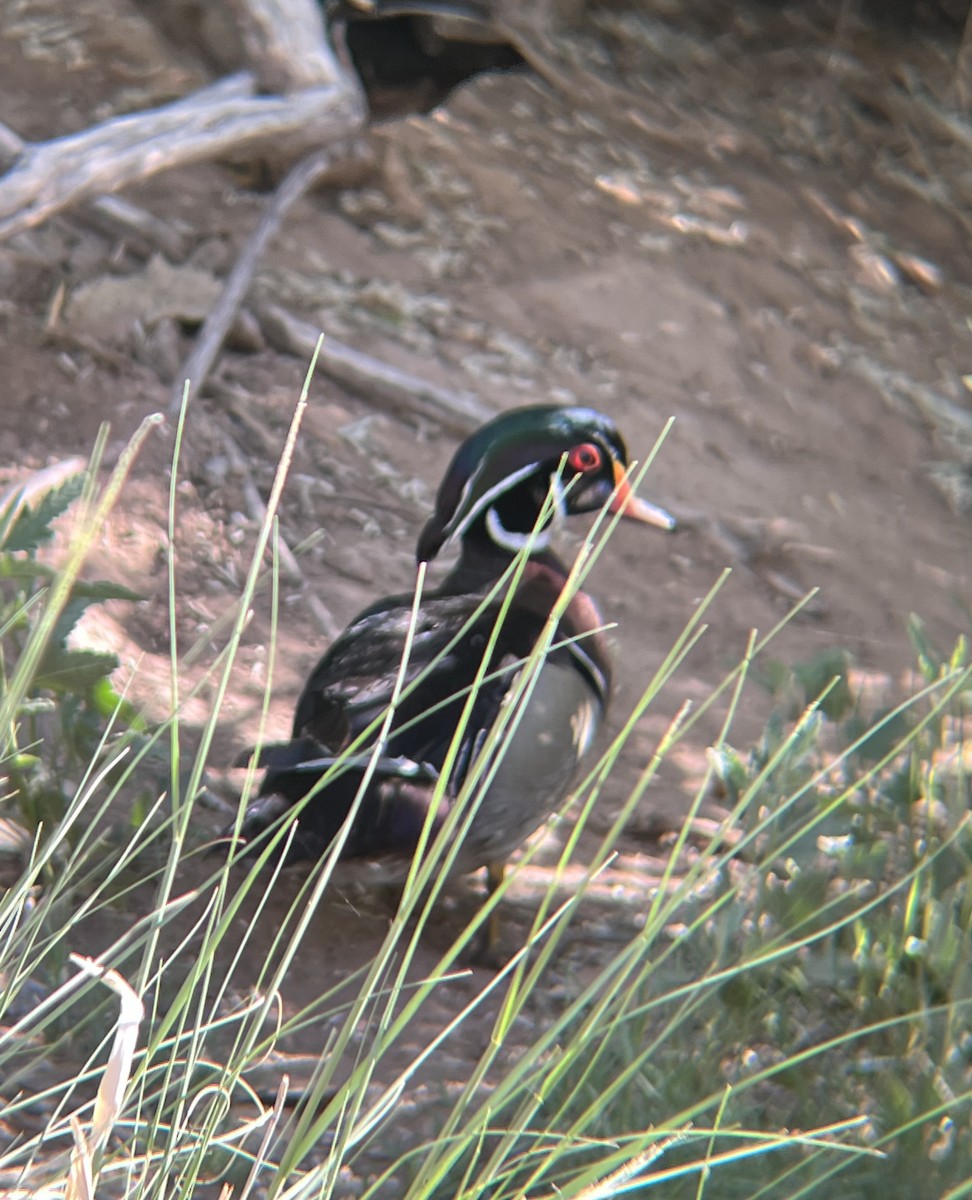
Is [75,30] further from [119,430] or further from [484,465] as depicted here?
[484,465]

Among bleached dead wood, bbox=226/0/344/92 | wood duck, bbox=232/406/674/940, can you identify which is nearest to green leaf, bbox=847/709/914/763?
wood duck, bbox=232/406/674/940

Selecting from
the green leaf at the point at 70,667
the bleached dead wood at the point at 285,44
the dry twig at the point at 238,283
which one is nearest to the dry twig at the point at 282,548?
the dry twig at the point at 238,283

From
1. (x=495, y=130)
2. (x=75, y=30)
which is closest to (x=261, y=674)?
(x=75, y=30)

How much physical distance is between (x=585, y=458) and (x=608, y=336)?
231 centimetres

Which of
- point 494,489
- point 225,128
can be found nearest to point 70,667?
point 494,489

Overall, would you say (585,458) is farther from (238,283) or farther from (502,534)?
(238,283)

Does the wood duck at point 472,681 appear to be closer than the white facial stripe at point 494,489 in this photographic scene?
Yes

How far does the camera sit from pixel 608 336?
517 cm

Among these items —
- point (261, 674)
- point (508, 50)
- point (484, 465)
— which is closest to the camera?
point (484, 465)

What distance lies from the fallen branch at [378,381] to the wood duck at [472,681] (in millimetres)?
1460

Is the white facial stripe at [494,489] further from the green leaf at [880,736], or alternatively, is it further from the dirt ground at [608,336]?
the green leaf at [880,736]

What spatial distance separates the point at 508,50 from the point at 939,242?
195 cm

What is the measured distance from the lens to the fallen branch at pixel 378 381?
4527 mm

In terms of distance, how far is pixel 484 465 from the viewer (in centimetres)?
289
